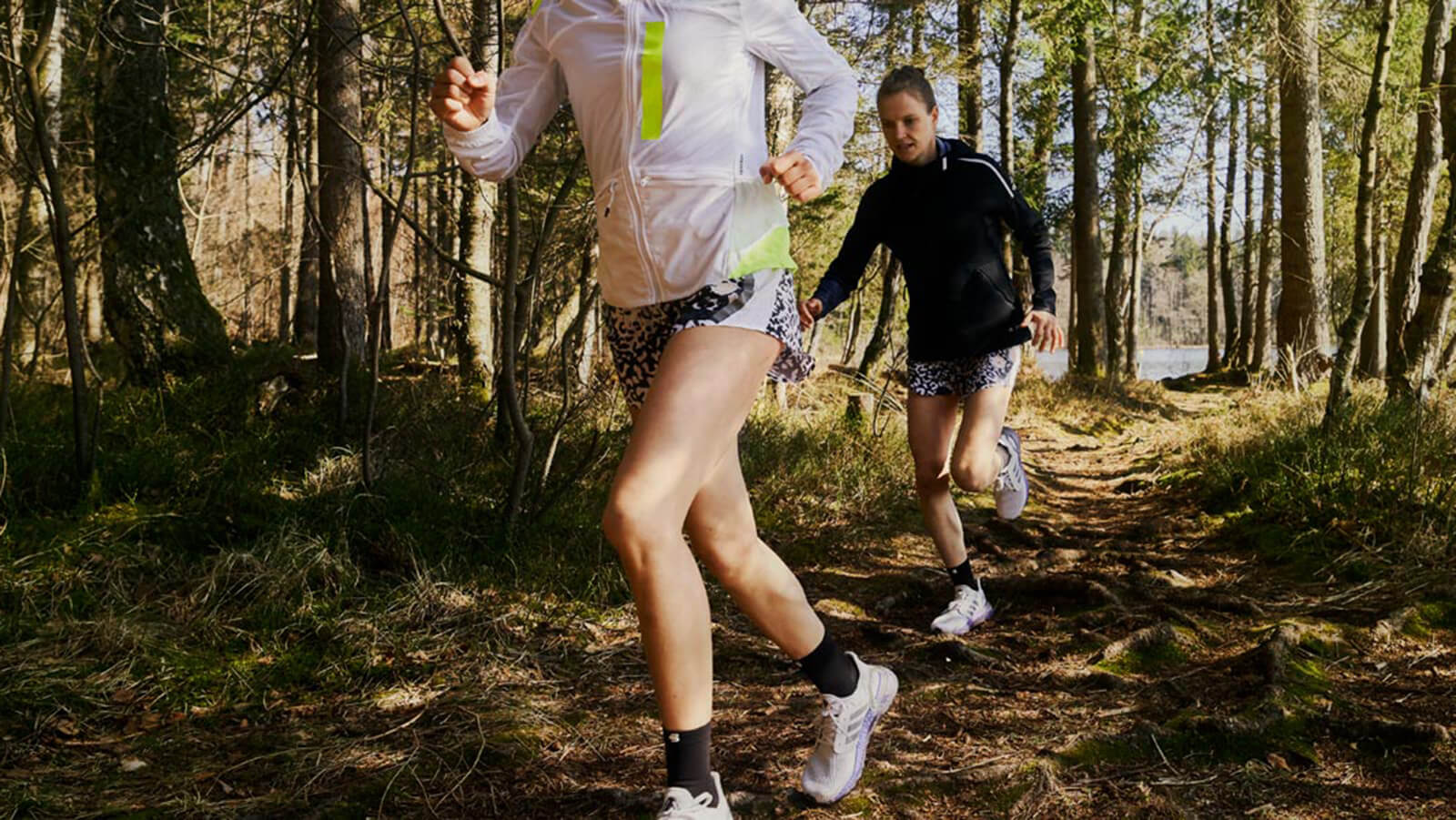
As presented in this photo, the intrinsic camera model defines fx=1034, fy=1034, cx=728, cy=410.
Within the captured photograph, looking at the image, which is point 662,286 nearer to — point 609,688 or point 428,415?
point 609,688

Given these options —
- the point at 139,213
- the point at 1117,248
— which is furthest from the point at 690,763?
the point at 1117,248

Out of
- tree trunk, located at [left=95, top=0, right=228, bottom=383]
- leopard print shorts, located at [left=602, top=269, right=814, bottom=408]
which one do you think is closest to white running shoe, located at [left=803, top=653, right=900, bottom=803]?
leopard print shorts, located at [left=602, top=269, right=814, bottom=408]

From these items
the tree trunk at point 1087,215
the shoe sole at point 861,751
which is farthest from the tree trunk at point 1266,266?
the shoe sole at point 861,751

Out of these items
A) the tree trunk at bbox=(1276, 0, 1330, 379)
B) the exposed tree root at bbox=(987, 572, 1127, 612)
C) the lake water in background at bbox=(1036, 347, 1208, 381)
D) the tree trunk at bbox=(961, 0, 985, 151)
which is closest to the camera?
the exposed tree root at bbox=(987, 572, 1127, 612)

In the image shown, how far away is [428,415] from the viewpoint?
6762 mm

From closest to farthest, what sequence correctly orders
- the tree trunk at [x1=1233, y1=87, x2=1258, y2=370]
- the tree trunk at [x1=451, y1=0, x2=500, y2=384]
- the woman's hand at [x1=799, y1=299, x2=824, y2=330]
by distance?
1. the woman's hand at [x1=799, y1=299, x2=824, y2=330]
2. the tree trunk at [x1=451, y1=0, x2=500, y2=384]
3. the tree trunk at [x1=1233, y1=87, x2=1258, y2=370]

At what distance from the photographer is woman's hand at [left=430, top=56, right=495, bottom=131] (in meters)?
2.42

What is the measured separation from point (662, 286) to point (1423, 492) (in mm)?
4496

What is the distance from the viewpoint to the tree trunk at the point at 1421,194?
7.02 m

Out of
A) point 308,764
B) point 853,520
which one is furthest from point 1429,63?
point 308,764

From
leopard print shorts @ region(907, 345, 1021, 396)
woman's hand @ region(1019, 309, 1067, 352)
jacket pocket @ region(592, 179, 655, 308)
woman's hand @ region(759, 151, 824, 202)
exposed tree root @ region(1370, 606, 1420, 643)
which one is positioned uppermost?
woman's hand @ region(759, 151, 824, 202)

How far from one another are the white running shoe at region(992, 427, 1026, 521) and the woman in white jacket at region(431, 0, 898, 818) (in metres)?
2.55

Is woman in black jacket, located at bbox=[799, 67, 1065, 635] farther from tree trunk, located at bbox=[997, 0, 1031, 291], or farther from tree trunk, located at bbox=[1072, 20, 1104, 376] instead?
tree trunk, located at bbox=[1072, 20, 1104, 376]

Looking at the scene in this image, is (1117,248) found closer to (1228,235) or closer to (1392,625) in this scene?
(1228,235)
